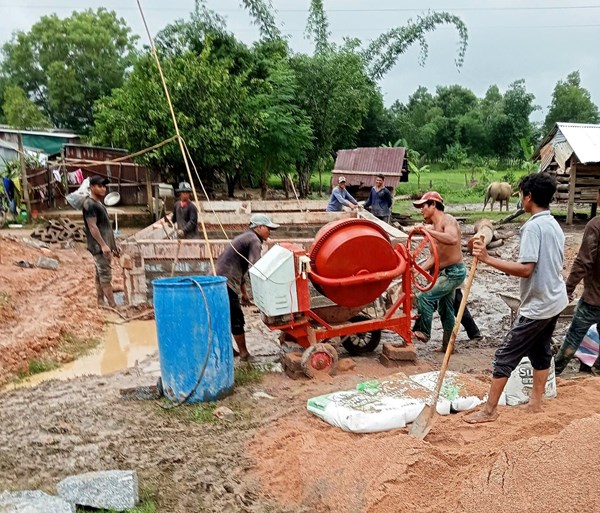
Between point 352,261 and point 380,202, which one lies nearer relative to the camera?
point 352,261

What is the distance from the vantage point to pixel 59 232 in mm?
14094

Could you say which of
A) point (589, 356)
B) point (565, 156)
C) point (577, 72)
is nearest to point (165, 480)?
point (589, 356)

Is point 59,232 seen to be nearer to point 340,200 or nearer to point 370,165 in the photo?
point 340,200

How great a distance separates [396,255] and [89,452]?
10.3 feet

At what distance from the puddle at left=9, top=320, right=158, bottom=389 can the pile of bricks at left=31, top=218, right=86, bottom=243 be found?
24.3 ft

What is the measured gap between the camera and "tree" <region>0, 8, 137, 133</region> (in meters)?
38.7

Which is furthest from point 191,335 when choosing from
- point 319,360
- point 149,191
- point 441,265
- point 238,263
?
point 149,191

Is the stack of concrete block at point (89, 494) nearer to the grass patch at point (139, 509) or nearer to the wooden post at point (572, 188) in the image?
the grass patch at point (139, 509)

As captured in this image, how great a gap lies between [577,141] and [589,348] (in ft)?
43.4

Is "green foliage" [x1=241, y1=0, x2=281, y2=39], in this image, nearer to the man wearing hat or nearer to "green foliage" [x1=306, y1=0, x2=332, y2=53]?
"green foliage" [x1=306, y1=0, x2=332, y2=53]

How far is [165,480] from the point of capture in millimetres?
3508

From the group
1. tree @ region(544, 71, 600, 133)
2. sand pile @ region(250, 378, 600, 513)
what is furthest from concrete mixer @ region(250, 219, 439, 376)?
tree @ region(544, 71, 600, 133)

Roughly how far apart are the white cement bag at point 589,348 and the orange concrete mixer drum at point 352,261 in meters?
1.82

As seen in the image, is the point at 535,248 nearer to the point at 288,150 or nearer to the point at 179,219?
the point at 179,219
